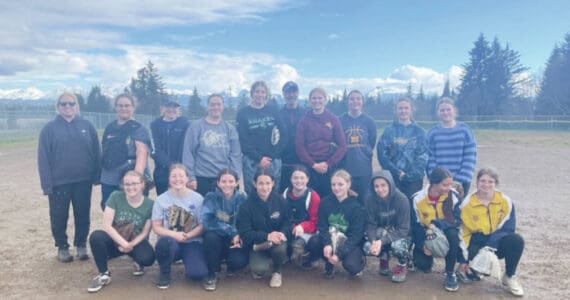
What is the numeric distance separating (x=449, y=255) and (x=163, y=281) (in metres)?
3.10

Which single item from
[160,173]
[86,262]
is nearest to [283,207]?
[160,173]

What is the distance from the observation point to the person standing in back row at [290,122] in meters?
6.02

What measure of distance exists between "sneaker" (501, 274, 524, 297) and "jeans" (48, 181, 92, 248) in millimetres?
5008

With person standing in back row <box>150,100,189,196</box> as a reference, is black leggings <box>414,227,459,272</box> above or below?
below

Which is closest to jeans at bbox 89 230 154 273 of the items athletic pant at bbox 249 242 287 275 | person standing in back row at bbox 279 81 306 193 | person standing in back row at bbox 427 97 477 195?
athletic pant at bbox 249 242 287 275

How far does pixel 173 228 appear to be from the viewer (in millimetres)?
4812

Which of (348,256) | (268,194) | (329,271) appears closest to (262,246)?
(268,194)

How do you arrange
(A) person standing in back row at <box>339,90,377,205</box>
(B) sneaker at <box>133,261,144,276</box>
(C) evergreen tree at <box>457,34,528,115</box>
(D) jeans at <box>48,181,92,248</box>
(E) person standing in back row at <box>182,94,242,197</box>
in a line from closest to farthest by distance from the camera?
(B) sneaker at <box>133,261,144,276</box> < (D) jeans at <box>48,181,92,248</box> < (E) person standing in back row at <box>182,94,242,197</box> < (A) person standing in back row at <box>339,90,377,205</box> < (C) evergreen tree at <box>457,34,528,115</box>

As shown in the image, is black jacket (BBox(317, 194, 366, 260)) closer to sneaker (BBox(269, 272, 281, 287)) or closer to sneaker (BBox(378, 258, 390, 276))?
sneaker (BBox(378, 258, 390, 276))

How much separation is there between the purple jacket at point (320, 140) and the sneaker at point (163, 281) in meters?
2.28

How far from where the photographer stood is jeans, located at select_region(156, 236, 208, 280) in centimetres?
459

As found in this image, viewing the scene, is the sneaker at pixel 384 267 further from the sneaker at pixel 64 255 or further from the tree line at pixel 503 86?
the tree line at pixel 503 86

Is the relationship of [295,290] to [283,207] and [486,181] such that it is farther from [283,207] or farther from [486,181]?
[486,181]

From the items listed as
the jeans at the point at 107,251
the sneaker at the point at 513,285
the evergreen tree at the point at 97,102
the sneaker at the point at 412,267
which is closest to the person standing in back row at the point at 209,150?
the jeans at the point at 107,251
